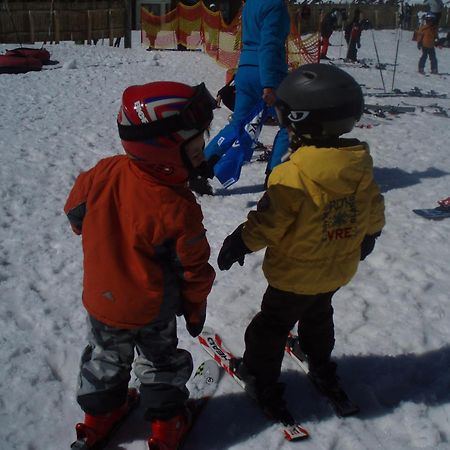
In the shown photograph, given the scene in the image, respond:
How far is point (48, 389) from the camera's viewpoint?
2.66 meters

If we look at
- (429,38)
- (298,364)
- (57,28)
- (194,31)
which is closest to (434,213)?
(298,364)

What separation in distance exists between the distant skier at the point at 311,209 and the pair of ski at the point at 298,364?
1.29 ft

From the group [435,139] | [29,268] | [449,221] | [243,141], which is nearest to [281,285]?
[29,268]

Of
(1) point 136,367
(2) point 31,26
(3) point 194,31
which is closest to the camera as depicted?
(1) point 136,367

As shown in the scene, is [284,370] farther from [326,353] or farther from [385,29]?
[385,29]

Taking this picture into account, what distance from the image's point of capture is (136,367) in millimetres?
2227

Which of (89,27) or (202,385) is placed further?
(89,27)

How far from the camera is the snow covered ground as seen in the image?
8.20ft

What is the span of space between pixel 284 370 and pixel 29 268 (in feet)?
7.10

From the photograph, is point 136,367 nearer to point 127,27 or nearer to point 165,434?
point 165,434

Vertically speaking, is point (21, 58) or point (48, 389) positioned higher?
point (21, 58)

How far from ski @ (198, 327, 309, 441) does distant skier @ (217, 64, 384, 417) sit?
0.38 meters

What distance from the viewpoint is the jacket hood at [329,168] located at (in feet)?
6.91

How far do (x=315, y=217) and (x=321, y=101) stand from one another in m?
0.50
